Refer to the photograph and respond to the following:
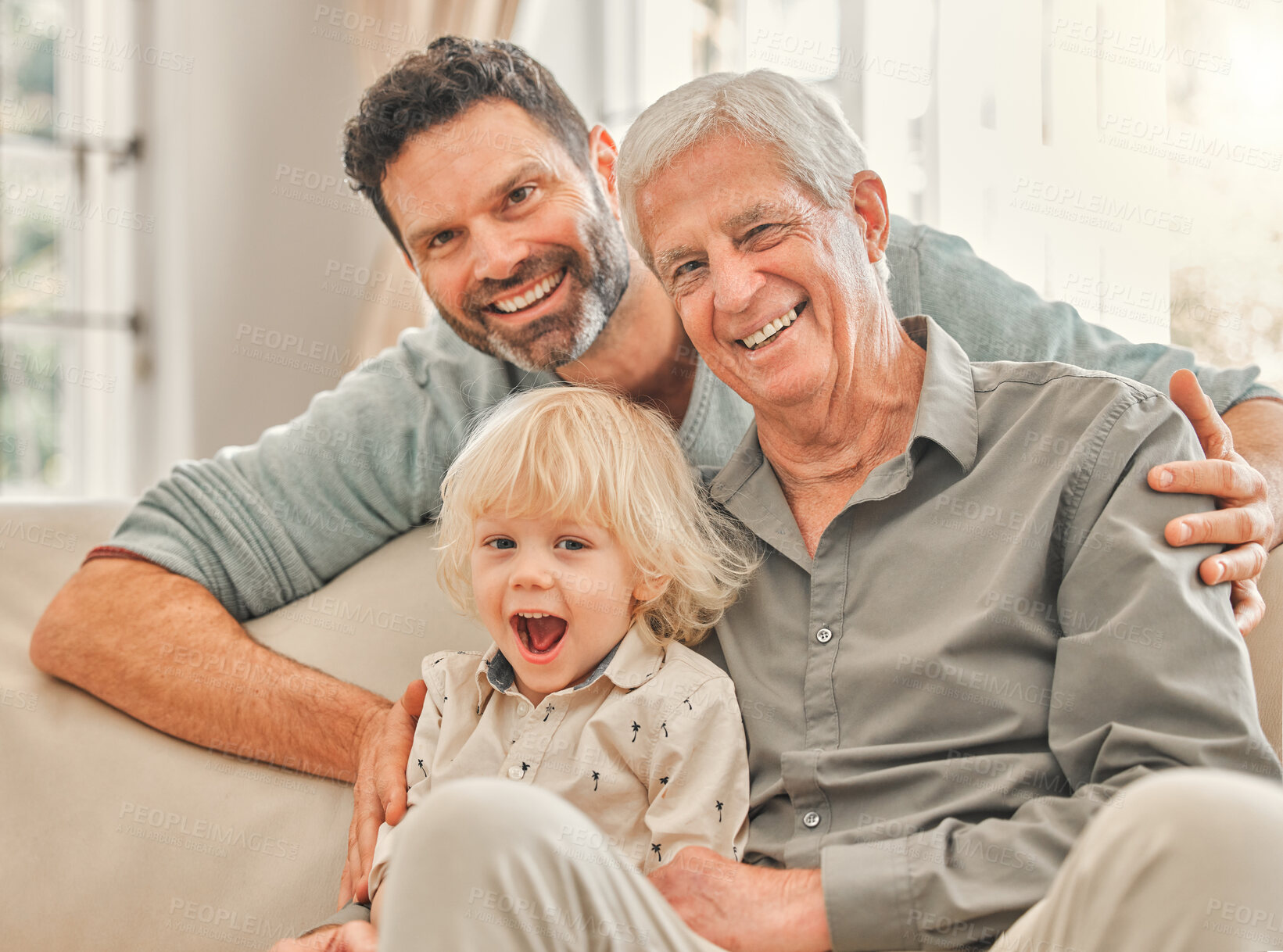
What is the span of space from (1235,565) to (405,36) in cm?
331

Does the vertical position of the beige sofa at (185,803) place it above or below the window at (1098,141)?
below

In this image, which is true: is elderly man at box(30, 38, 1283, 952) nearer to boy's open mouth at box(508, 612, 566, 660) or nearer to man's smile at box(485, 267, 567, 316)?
man's smile at box(485, 267, 567, 316)

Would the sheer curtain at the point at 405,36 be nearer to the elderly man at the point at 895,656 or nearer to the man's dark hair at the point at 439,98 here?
the man's dark hair at the point at 439,98

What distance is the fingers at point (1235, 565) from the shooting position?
1.15m

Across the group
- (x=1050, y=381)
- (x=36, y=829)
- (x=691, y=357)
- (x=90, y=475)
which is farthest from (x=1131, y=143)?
(x=90, y=475)

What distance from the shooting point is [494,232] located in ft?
6.03

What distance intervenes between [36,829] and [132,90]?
337 cm

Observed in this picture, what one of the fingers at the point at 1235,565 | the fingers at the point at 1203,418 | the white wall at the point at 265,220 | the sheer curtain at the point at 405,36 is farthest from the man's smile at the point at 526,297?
the white wall at the point at 265,220

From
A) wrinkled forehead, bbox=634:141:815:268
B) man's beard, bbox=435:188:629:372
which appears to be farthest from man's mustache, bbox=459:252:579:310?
wrinkled forehead, bbox=634:141:815:268

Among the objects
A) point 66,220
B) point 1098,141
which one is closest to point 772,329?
point 1098,141

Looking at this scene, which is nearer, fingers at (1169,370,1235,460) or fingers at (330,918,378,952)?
fingers at (330,918,378,952)

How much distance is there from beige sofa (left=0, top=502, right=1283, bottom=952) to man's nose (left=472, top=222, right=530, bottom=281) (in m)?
0.50

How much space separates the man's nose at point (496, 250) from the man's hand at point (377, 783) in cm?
70

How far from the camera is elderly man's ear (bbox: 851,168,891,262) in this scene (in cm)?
143
